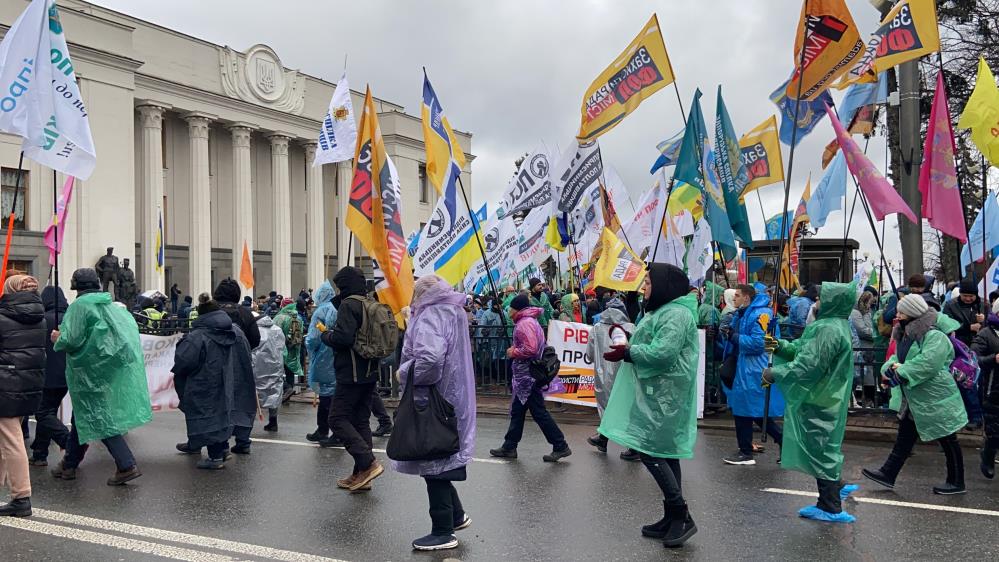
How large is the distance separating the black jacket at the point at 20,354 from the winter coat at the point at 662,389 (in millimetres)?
4185

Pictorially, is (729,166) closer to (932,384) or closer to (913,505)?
(932,384)

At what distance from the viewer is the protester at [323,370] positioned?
962 centimetres

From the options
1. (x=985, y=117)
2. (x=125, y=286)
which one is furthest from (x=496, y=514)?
(x=125, y=286)

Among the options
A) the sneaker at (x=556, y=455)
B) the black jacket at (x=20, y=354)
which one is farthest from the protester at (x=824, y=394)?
the black jacket at (x=20, y=354)

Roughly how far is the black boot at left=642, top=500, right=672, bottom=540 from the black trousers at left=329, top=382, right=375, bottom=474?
8.42 feet

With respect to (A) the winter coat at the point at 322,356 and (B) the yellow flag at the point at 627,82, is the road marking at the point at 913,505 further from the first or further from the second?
(B) the yellow flag at the point at 627,82

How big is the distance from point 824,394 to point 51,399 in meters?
7.01

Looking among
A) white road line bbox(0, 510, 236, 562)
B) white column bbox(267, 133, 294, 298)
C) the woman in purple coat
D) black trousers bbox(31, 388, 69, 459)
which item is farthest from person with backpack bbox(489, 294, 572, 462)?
white column bbox(267, 133, 294, 298)

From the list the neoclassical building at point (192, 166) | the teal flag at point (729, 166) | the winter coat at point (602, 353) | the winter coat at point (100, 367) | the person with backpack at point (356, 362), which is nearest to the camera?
the winter coat at point (100, 367)

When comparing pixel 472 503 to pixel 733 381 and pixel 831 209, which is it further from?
pixel 831 209

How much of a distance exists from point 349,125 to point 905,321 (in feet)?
27.1

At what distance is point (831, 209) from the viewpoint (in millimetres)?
14617

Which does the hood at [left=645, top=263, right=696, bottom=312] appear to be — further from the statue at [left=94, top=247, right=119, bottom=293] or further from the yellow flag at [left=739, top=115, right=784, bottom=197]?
the statue at [left=94, top=247, right=119, bottom=293]

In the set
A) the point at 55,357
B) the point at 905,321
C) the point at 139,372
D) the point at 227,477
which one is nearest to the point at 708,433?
the point at 905,321
